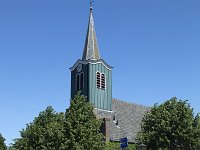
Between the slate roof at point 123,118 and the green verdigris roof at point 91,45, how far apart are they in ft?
22.7

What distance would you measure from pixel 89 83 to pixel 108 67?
4.43 m

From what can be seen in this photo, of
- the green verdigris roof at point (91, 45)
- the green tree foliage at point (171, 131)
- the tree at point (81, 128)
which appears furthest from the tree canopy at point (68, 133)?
the green verdigris roof at point (91, 45)

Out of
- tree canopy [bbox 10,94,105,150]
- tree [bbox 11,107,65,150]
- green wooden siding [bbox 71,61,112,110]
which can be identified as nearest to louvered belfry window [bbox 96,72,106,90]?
green wooden siding [bbox 71,61,112,110]

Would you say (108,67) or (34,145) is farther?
(108,67)

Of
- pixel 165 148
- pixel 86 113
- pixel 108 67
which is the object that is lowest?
pixel 165 148

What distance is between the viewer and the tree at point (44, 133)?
35.8m

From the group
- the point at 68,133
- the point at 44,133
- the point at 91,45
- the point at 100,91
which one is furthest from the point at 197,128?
the point at 91,45

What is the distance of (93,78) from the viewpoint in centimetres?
5097

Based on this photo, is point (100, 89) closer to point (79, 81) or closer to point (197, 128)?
point (79, 81)

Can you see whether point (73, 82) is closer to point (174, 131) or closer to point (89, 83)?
point (89, 83)

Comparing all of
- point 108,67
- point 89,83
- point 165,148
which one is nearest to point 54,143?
point 165,148

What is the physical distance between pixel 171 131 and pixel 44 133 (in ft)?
38.0

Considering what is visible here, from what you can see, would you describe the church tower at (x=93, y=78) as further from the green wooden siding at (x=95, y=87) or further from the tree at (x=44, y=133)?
the tree at (x=44, y=133)

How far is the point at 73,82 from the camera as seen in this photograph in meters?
53.1
